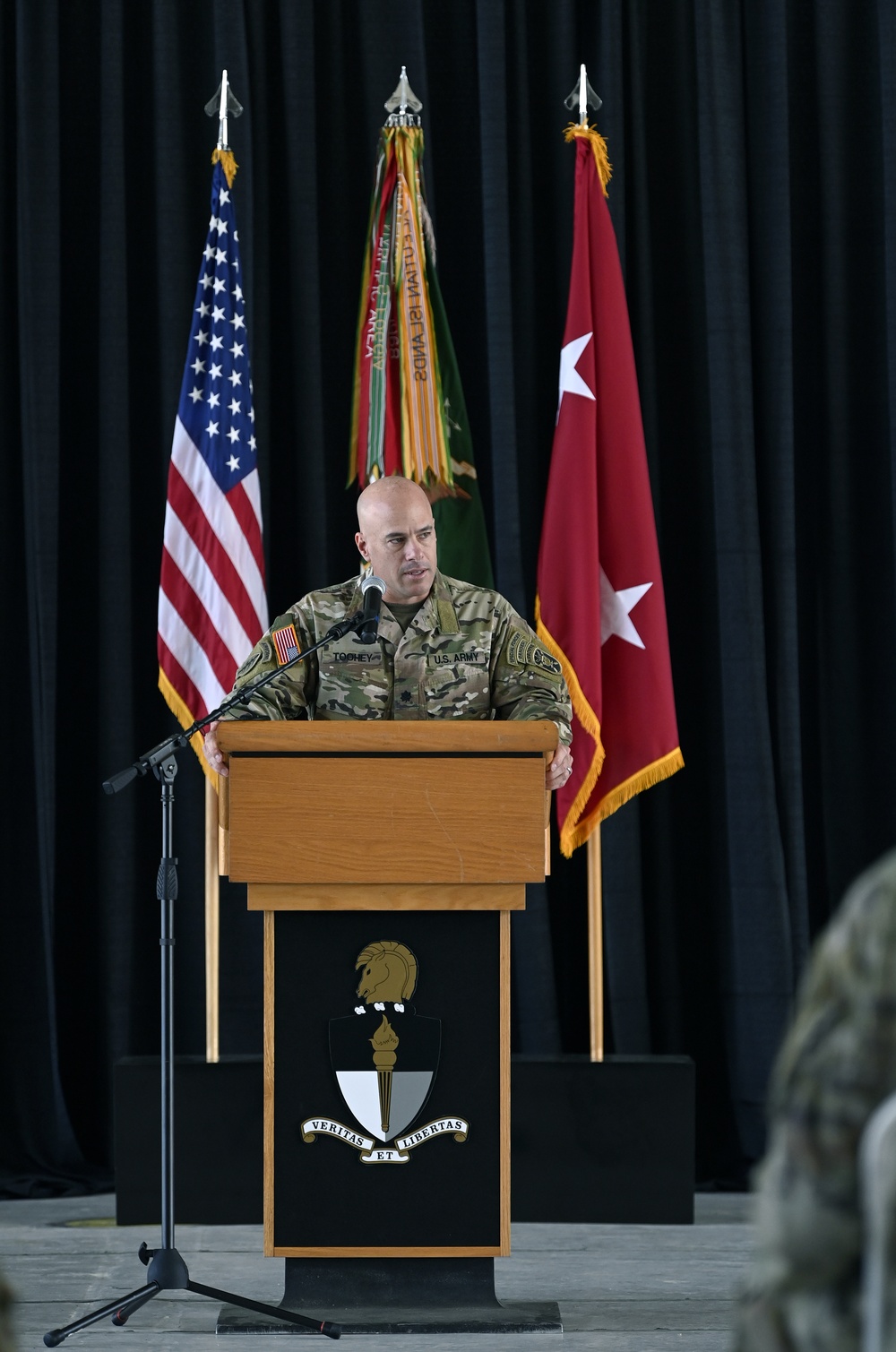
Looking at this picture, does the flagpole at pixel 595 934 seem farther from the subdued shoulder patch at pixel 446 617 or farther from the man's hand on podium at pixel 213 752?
the man's hand on podium at pixel 213 752

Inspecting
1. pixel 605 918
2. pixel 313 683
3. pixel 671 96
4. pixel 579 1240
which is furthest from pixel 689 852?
pixel 671 96

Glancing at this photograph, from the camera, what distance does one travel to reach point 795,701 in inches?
172

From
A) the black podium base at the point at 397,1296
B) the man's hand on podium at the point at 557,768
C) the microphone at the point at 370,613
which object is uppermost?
the microphone at the point at 370,613

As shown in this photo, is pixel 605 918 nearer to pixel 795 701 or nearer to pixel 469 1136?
pixel 795 701

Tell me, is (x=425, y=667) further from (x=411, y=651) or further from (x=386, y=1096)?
(x=386, y=1096)

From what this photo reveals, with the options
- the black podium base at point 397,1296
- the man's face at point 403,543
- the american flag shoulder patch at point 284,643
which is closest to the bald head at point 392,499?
the man's face at point 403,543

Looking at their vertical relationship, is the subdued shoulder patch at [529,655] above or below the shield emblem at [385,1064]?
above

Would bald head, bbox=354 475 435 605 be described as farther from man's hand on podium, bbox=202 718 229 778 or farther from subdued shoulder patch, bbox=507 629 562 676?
man's hand on podium, bbox=202 718 229 778

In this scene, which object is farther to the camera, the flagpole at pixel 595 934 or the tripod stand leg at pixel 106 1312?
the flagpole at pixel 595 934

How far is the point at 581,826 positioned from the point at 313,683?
1.08 meters

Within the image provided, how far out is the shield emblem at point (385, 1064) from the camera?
276cm

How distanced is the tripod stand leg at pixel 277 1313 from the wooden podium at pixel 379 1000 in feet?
0.31

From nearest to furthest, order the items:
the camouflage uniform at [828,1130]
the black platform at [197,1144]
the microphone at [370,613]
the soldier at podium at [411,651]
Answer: the camouflage uniform at [828,1130] → the microphone at [370,613] → the soldier at podium at [411,651] → the black platform at [197,1144]

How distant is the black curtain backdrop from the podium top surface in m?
1.71
